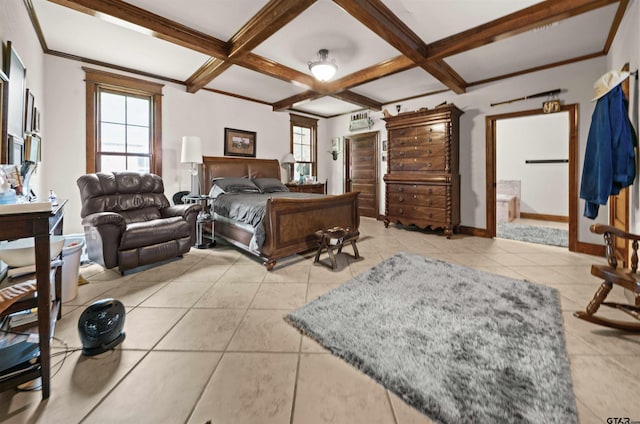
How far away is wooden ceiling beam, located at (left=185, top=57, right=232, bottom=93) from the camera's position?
362 cm

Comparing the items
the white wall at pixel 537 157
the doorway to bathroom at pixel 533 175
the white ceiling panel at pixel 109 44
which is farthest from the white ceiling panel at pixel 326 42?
the white wall at pixel 537 157

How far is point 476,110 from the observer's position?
4527 millimetres

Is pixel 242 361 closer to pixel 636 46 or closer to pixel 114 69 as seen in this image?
pixel 636 46

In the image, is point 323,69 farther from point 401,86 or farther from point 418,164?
point 418,164

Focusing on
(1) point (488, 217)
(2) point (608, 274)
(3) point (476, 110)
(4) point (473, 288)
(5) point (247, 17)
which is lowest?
(4) point (473, 288)

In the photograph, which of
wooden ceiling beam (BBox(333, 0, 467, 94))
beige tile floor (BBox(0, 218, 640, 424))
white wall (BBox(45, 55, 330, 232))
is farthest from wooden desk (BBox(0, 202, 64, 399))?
white wall (BBox(45, 55, 330, 232))

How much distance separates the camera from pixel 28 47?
2699 mm

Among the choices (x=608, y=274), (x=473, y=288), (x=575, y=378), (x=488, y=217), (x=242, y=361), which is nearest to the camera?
(x=575, y=378)

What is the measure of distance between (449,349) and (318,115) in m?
6.29

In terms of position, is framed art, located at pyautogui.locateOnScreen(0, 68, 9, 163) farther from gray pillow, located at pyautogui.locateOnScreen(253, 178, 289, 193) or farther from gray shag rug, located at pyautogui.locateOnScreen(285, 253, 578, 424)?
gray pillow, located at pyautogui.locateOnScreen(253, 178, 289, 193)

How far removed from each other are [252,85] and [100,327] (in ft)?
14.2

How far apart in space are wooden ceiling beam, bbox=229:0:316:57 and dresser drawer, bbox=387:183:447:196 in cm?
328

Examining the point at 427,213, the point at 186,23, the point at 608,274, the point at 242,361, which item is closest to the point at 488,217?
the point at 427,213

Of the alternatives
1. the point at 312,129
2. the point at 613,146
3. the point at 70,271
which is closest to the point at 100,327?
the point at 70,271
